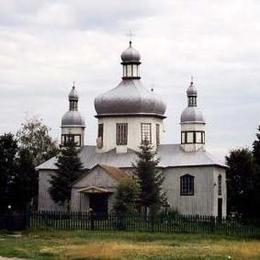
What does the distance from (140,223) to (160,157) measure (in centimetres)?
Answer: 2424

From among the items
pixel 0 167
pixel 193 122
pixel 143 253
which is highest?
pixel 193 122

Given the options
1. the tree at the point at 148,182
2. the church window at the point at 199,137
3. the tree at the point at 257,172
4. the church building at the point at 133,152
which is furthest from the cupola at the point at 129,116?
the tree at the point at 257,172

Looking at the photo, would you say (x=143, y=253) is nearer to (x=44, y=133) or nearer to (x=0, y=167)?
(x=0, y=167)

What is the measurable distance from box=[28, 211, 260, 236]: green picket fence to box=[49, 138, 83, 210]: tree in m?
21.3

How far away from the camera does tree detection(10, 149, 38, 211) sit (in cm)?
6469

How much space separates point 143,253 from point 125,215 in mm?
17099

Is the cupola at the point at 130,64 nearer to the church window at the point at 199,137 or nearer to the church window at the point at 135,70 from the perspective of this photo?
the church window at the point at 135,70

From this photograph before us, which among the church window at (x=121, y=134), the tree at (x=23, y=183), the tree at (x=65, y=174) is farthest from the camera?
the church window at (x=121, y=134)

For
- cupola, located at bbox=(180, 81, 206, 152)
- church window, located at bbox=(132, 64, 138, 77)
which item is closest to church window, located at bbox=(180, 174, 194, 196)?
cupola, located at bbox=(180, 81, 206, 152)

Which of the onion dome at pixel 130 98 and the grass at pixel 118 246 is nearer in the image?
the grass at pixel 118 246

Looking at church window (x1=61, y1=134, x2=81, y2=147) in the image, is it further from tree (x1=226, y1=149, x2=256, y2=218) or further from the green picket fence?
the green picket fence

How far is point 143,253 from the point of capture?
28.5 m

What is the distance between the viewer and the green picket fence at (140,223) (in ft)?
144

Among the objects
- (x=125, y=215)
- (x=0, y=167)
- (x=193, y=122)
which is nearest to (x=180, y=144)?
(x=193, y=122)
